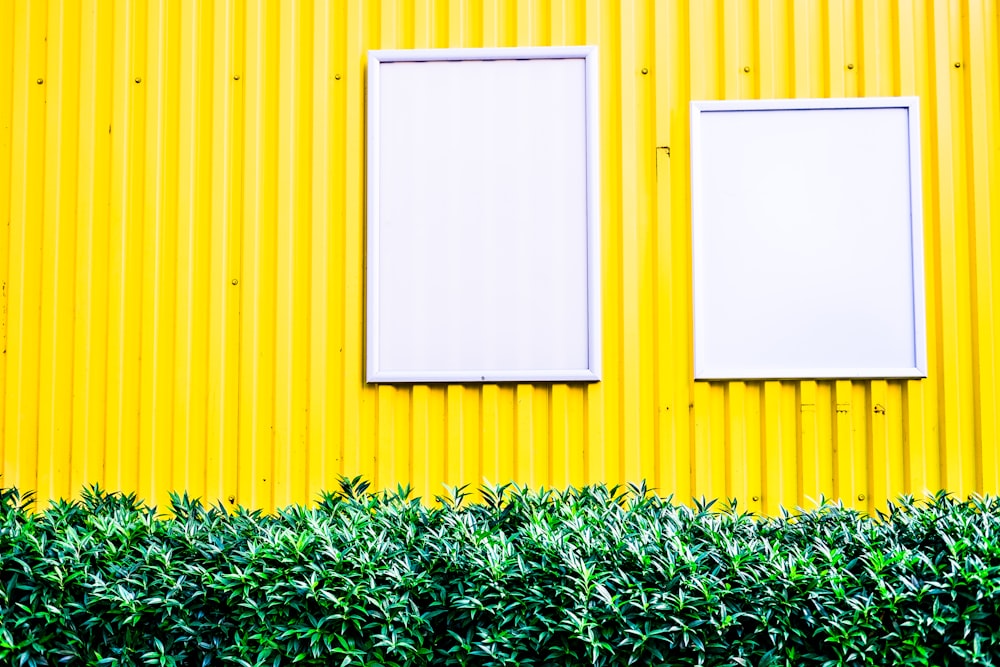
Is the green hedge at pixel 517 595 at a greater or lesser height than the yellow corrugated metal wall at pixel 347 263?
lesser

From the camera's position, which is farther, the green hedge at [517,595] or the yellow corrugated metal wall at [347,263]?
the yellow corrugated metal wall at [347,263]

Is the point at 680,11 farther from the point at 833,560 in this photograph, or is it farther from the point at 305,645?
the point at 305,645

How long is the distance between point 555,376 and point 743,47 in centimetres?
215

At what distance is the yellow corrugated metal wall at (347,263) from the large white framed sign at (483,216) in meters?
0.12

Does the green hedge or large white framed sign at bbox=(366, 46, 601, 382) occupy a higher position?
large white framed sign at bbox=(366, 46, 601, 382)

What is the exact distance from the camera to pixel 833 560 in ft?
10.0

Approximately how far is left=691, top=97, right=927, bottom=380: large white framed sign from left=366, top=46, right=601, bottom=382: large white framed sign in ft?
2.16

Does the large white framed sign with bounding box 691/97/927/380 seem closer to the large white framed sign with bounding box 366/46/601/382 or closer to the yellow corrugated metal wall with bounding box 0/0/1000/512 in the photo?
the yellow corrugated metal wall with bounding box 0/0/1000/512

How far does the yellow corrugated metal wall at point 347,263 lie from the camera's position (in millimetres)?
4473

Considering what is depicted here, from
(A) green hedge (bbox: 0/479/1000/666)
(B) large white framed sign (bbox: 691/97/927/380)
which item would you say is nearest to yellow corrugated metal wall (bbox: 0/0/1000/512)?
(B) large white framed sign (bbox: 691/97/927/380)

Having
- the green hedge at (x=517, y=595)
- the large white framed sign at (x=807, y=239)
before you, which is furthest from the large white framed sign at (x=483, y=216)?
the green hedge at (x=517, y=595)

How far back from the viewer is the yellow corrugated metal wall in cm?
447

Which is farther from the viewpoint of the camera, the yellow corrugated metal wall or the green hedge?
the yellow corrugated metal wall

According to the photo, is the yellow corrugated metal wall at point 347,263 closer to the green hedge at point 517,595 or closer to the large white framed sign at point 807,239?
the large white framed sign at point 807,239
